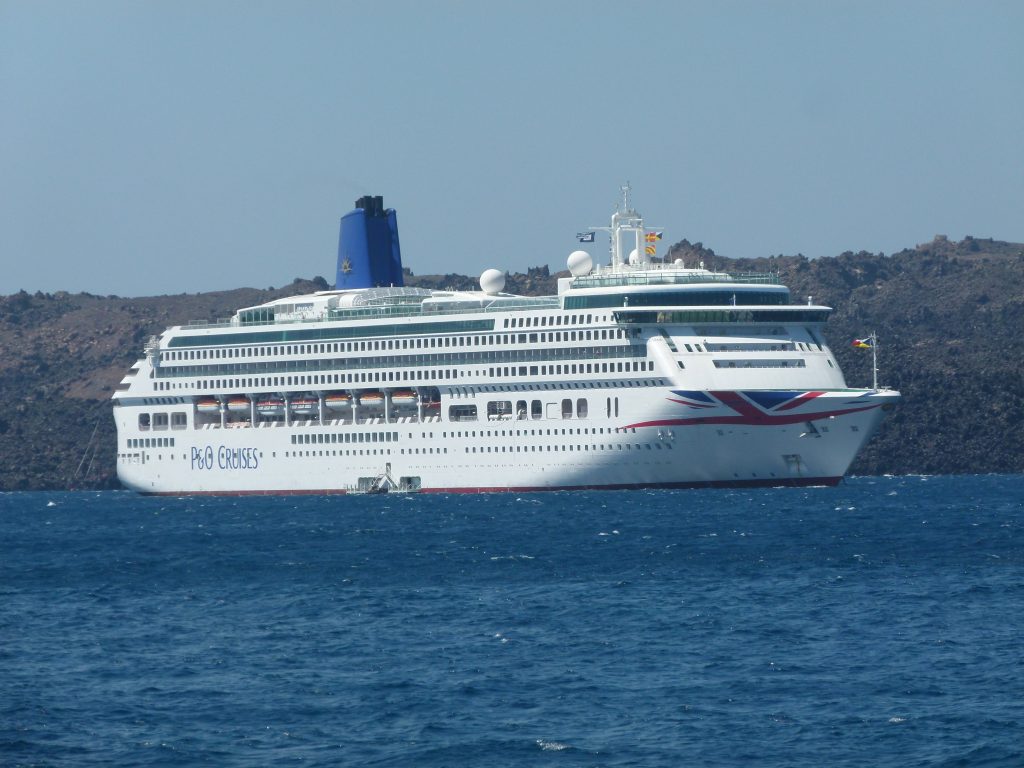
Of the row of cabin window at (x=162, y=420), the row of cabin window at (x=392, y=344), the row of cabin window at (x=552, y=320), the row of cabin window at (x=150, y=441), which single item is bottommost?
the row of cabin window at (x=150, y=441)

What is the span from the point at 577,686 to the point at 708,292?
201ft

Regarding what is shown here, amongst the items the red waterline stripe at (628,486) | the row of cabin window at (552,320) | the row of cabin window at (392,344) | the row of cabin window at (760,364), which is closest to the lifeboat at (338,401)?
the row of cabin window at (392,344)

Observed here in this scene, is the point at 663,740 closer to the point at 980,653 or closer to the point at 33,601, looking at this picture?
the point at 980,653

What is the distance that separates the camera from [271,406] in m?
115

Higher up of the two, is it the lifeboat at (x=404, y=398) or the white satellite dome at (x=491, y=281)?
the white satellite dome at (x=491, y=281)

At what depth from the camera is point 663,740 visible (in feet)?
Result: 111

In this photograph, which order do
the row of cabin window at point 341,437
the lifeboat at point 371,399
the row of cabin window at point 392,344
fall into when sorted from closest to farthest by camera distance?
the row of cabin window at point 392,344 < the row of cabin window at point 341,437 < the lifeboat at point 371,399

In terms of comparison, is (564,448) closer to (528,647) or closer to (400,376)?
(400,376)

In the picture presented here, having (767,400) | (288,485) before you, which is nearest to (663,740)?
(767,400)

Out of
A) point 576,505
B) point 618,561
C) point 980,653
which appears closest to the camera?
point 980,653

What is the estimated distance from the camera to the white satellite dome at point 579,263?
10656cm

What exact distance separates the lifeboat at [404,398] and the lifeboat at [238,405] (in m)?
11.7

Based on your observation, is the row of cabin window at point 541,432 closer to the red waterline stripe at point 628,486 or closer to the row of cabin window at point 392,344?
the red waterline stripe at point 628,486

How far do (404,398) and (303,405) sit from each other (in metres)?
7.88
